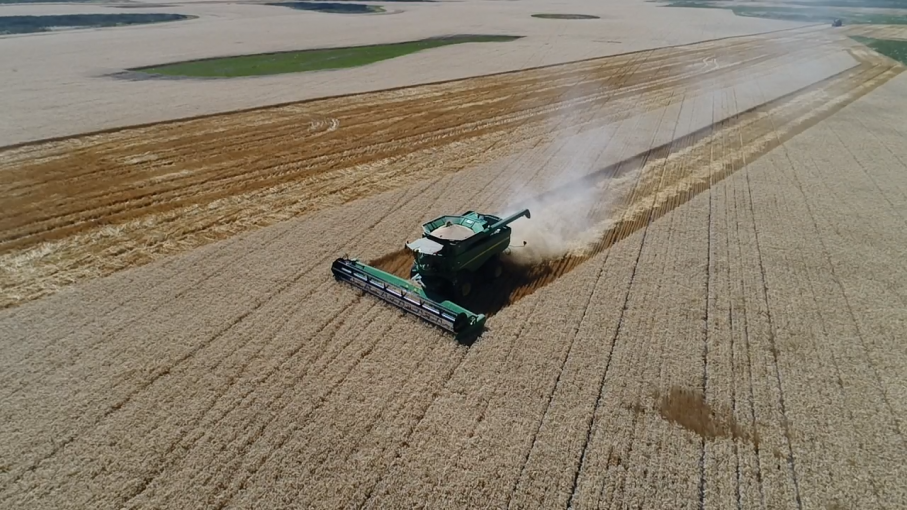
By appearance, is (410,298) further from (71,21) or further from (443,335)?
(71,21)

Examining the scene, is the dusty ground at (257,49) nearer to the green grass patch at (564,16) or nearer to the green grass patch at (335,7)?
the green grass patch at (564,16)

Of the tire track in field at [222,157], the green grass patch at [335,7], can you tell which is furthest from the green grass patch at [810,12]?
the tire track in field at [222,157]

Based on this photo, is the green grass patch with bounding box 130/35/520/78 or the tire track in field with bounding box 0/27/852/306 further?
the green grass patch with bounding box 130/35/520/78

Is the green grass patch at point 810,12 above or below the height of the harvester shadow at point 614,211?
above

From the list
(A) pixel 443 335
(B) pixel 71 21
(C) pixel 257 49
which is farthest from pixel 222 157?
(B) pixel 71 21

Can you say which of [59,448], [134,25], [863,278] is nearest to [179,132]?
[59,448]

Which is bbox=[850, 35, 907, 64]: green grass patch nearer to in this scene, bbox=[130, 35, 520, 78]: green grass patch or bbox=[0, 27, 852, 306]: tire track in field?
bbox=[0, 27, 852, 306]: tire track in field

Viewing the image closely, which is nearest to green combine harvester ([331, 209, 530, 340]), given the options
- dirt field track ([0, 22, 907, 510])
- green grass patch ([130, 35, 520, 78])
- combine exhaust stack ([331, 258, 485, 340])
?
combine exhaust stack ([331, 258, 485, 340])
